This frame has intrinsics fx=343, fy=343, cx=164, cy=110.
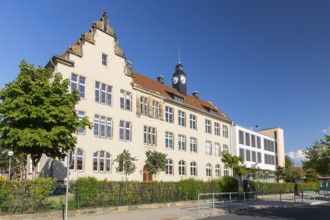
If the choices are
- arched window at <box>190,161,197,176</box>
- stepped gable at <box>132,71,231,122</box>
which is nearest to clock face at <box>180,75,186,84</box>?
stepped gable at <box>132,71,231,122</box>

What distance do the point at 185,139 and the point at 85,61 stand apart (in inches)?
728

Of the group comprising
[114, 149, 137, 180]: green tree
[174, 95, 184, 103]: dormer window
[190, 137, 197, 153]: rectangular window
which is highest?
[174, 95, 184, 103]: dormer window

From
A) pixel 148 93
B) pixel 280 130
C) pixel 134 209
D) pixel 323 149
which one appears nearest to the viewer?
pixel 134 209

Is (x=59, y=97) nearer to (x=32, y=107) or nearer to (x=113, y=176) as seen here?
(x=32, y=107)

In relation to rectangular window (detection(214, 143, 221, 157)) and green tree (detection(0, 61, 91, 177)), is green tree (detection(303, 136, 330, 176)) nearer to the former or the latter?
rectangular window (detection(214, 143, 221, 157))

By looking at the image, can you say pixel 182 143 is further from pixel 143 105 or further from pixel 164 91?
pixel 143 105

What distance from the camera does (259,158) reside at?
70375mm

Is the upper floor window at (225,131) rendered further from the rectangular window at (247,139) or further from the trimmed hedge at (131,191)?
the trimmed hedge at (131,191)

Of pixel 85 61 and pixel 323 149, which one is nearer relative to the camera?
pixel 85 61

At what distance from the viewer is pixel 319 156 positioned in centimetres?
4481

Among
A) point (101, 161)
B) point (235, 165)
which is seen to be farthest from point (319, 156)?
point (101, 161)

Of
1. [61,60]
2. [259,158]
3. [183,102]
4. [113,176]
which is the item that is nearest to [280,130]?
[259,158]

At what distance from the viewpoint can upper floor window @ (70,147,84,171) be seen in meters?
30.2

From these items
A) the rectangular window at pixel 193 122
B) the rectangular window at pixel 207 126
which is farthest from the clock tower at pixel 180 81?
the rectangular window at pixel 207 126
